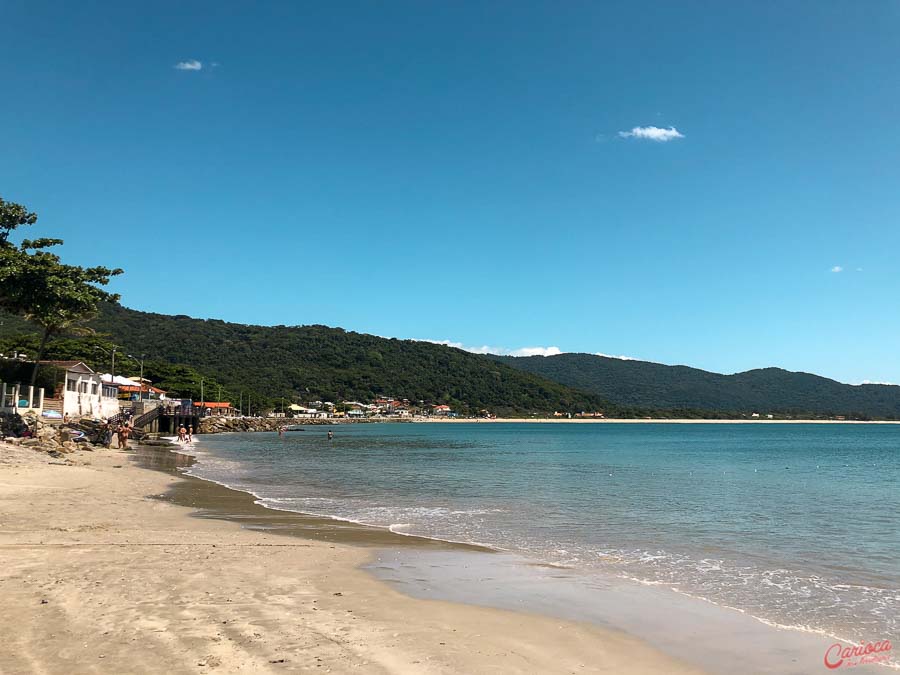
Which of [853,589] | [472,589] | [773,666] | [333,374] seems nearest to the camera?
[773,666]

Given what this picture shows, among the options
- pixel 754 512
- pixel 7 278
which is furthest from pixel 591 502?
pixel 7 278

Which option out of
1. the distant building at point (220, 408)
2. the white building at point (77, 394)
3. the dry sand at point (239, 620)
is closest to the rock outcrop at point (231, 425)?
the distant building at point (220, 408)

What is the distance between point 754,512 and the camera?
2009 cm

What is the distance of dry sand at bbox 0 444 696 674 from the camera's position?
600cm

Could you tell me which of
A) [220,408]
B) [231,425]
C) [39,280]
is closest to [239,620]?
[39,280]

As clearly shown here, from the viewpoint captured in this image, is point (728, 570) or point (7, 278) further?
point (7, 278)

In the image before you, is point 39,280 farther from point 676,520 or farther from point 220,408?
point 220,408

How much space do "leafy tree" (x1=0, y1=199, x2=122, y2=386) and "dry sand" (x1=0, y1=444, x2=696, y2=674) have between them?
73.2 ft

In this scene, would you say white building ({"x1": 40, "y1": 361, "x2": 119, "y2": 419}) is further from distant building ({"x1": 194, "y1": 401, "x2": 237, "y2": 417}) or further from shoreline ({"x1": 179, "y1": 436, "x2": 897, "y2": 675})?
distant building ({"x1": 194, "y1": 401, "x2": 237, "y2": 417})

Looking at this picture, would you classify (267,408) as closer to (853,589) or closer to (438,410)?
(438,410)

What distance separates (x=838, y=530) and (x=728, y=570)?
A: 700cm

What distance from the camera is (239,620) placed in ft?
23.5

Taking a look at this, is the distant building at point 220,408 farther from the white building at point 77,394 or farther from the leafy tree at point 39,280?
the leafy tree at point 39,280

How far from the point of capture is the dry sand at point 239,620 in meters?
6.00
